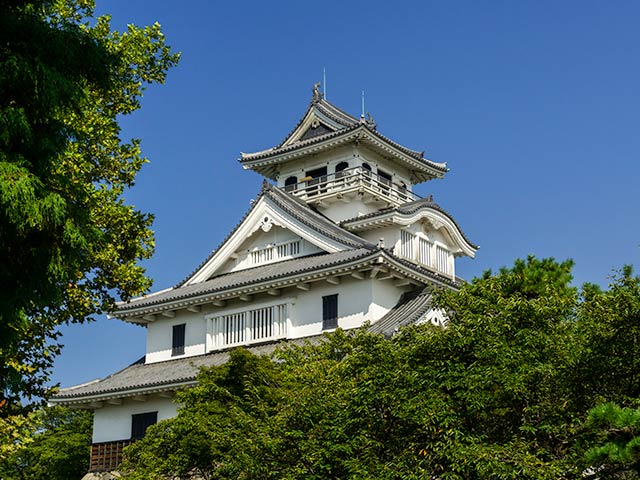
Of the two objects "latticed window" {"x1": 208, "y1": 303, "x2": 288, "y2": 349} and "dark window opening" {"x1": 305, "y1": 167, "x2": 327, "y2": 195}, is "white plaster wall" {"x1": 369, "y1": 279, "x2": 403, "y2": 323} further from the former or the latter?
"dark window opening" {"x1": 305, "y1": 167, "x2": 327, "y2": 195}

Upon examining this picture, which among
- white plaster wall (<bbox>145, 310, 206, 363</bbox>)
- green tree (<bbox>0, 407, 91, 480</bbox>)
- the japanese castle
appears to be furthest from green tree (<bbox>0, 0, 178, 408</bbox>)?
green tree (<bbox>0, 407, 91, 480</bbox>)

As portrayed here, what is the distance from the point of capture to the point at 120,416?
32.4m

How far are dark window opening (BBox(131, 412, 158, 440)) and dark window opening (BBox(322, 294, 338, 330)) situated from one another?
7.13 metres

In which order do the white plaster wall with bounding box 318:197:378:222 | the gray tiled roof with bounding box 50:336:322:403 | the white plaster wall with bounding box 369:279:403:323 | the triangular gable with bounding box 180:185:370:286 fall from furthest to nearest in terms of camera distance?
the white plaster wall with bounding box 318:197:378:222 < the triangular gable with bounding box 180:185:370:286 < the gray tiled roof with bounding box 50:336:322:403 < the white plaster wall with bounding box 369:279:403:323

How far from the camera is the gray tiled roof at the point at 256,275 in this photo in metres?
29.6

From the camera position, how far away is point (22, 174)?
9.67 meters

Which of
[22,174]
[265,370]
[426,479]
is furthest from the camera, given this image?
[265,370]

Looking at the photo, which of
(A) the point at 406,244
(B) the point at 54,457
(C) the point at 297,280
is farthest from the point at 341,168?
(B) the point at 54,457

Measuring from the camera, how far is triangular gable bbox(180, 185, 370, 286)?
31.6m

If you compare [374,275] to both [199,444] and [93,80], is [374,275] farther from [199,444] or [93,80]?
[93,80]

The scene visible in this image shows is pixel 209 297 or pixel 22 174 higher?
pixel 209 297

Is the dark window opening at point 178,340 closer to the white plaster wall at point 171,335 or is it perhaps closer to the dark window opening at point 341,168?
the white plaster wall at point 171,335

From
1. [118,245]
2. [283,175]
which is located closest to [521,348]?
[118,245]

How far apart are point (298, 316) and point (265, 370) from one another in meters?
9.10
